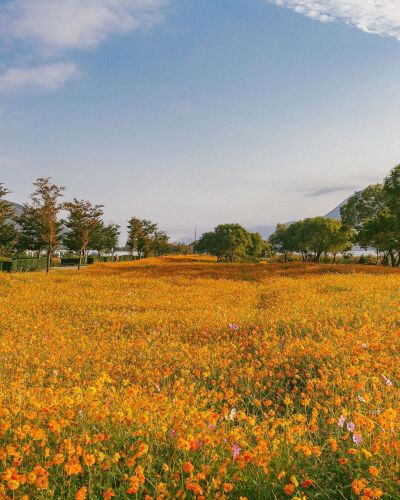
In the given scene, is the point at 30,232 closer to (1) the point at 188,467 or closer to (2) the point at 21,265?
(2) the point at 21,265

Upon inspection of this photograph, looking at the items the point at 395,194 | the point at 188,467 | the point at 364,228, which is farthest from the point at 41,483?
the point at 364,228

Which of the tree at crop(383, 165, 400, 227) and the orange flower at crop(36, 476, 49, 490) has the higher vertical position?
the tree at crop(383, 165, 400, 227)

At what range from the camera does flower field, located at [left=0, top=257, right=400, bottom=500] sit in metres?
2.43

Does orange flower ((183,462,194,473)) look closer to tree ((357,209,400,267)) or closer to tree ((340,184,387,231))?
tree ((357,209,400,267))

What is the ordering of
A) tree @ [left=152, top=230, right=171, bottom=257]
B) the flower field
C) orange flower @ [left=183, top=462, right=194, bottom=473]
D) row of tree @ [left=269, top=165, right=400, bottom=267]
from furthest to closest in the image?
tree @ [left=152, top=230, right=171, bottom=257]
row of tree @ [left=269, top=165, right=400, bottom=267]
the flower field
orange flower @ [left=183, top=462, right=194, bottom=473]

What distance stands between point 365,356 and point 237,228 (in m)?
53.4

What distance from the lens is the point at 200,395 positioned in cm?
450

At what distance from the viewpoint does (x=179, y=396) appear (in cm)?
437

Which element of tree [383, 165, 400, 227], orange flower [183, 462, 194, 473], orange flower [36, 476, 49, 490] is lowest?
orange flower [36, 476, 49, 490]

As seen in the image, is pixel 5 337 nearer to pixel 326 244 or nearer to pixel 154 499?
pixel 154 499

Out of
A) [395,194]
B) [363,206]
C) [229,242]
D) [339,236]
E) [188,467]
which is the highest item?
[363,206]

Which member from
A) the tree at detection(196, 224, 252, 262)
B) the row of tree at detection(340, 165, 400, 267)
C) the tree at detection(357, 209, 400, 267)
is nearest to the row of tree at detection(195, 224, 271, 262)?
the tree at detection(196, 224, 252, 262)

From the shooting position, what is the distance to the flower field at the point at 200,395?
2432mm

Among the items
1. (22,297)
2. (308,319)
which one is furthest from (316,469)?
(22,297)
